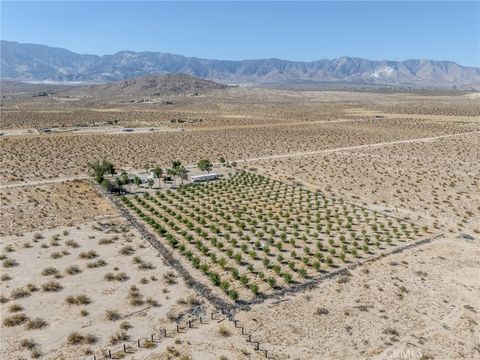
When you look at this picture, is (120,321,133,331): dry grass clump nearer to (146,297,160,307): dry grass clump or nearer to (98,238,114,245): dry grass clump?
(146,297,160,307): dry grass clump

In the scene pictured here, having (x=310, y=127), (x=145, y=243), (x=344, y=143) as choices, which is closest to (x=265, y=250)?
(x=145, y=243)

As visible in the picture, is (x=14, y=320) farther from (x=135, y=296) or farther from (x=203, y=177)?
(x=203, y=177)

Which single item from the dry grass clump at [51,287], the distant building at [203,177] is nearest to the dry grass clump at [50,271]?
the dry grass clump at [51,287]

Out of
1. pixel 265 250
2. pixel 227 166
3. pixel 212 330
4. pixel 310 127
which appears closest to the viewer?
pixel 212 330

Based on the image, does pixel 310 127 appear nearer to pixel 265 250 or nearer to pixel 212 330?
pixel 265 250

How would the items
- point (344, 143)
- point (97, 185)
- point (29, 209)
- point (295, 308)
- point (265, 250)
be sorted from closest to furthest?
point (295, 308)
point (265, 250)
point (29, 209)
point (97, 185)
point (344, 143)

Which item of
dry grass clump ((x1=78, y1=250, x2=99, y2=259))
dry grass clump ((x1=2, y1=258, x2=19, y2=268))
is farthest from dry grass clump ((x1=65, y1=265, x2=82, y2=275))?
dry grass clump ((x1=2, y1=258, x2=19, y2=268))

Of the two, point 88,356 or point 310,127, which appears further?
point 310,127
